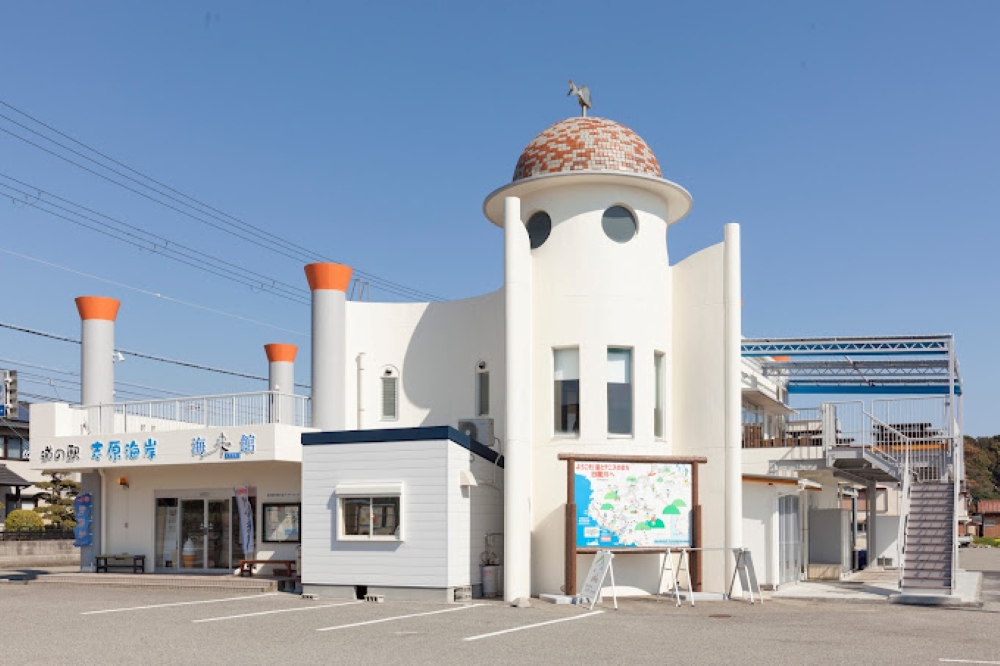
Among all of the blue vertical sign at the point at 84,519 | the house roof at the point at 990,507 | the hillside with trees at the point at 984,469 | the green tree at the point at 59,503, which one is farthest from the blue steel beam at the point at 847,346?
the hillside with trees at the point at 984,469

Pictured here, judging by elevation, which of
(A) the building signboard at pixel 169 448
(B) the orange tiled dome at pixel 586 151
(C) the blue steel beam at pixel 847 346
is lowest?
(A) the building signboard at pixel 169 448

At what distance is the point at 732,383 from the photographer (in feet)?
66.7

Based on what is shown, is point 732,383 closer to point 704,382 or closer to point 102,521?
point 704,382

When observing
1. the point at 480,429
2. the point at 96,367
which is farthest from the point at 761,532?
the point at 96,367

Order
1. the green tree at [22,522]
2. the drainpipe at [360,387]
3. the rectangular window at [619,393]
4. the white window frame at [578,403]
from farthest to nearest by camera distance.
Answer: the green tree at [22,522] → the drainpipe at [360,387] → the rectangular window at [619,393] → the white window frame at [578,403]

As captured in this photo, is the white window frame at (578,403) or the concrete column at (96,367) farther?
the concrete column at (96,367)

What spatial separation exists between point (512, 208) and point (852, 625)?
924 centimetres

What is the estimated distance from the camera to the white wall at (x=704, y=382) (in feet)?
66.3

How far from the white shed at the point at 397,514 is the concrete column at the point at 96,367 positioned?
768 cm

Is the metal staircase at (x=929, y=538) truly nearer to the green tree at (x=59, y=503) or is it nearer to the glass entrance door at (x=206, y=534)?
the glass entrance door at (x=206, y=534)

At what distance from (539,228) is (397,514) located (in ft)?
20.6

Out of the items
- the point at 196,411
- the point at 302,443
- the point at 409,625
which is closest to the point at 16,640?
the point at 409,625

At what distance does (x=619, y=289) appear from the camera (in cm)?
2038

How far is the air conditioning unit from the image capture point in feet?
71.7
